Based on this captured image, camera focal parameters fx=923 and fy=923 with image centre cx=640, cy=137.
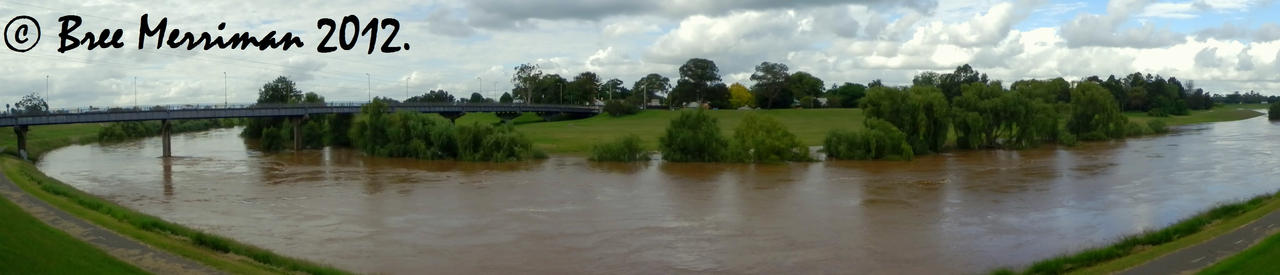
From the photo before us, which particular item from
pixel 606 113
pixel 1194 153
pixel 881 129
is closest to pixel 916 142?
pixel 881 129

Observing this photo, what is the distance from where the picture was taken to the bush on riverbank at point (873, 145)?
57688 millimetres

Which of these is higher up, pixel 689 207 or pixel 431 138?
pixel 431 138

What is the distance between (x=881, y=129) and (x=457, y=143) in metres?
28.1

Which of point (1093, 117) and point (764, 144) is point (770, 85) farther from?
point (764, 144)

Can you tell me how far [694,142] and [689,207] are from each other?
22239mm

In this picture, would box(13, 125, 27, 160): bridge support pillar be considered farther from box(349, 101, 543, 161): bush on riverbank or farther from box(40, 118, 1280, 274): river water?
box(349, 101, 543, 161): bush on riverbank

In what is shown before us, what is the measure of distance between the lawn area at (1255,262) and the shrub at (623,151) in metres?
43.9

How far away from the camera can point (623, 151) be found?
58562 millimetres

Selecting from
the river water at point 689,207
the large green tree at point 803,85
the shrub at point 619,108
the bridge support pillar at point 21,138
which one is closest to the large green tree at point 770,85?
the large green tree at point 803,85

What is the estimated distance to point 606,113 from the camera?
12838 centimetres

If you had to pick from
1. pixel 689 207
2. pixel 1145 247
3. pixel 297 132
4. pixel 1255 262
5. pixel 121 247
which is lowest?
pixel 689 207

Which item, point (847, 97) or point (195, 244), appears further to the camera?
point (847, 97)

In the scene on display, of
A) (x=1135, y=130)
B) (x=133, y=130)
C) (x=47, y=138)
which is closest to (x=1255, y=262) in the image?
(x=1135, y=130)

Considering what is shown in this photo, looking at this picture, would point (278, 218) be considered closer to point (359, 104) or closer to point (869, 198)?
point (869, 198)
